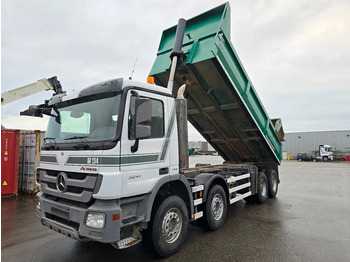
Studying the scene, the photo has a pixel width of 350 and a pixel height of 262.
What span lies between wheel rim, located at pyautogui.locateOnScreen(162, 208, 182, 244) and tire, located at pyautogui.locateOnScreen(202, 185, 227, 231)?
841 mm

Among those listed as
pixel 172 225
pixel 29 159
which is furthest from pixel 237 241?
pixel 29 159

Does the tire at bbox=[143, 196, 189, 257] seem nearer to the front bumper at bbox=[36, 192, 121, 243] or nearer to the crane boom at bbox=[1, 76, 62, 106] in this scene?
the front bumper at bbox=[36, 192, 121, 243]

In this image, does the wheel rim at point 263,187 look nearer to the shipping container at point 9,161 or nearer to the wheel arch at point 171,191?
the wheel arch at point 171,191

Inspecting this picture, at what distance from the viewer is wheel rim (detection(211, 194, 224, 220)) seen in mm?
4633

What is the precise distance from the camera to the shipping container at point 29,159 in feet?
26.9

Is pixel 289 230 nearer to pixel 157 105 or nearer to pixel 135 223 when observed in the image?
pixel 135 223

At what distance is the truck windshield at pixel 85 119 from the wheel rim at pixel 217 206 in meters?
2.70

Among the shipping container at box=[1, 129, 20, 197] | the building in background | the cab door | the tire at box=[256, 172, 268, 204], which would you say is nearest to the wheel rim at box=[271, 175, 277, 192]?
the tire at box=[256, 172, 268, 204]

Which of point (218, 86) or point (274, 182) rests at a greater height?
point (218, 86)

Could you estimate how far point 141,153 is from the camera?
3182 millimetres

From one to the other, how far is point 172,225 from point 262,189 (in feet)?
14.0

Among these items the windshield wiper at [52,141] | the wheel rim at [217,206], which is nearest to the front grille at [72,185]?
the windshield wiper at [52,141]

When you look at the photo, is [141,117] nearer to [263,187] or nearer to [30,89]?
[263,187]

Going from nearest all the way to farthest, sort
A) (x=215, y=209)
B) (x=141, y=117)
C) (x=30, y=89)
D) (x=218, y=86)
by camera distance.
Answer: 1. (x=141, y=117)
2. (x=215, y=209)
3. (x=218, y=86)
4. (x=30, y=89)
